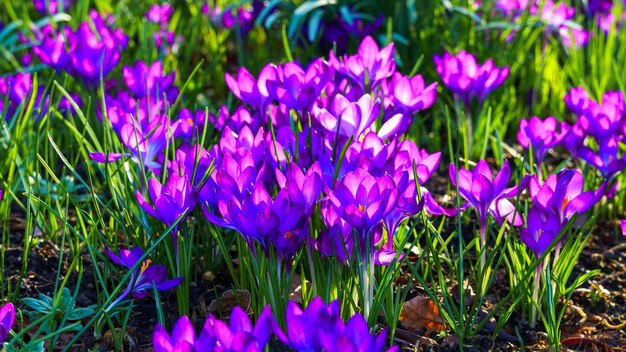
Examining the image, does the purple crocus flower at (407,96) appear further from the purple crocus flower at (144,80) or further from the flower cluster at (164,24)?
the flower cluster at (164,24)

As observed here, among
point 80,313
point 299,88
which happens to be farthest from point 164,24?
point 80,313

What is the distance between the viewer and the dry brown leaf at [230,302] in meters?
1.77

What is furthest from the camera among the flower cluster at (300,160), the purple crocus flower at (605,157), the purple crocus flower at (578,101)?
the purple crocus flower at (578,101)

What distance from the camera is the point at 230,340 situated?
127cm

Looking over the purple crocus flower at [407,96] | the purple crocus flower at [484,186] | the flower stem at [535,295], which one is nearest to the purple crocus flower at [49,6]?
the purple crocus flower at [407,96]

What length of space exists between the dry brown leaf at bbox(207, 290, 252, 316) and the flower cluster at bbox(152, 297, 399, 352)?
434 millimetres

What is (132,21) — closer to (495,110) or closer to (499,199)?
(495,110)

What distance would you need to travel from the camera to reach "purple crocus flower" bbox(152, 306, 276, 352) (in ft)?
4.09

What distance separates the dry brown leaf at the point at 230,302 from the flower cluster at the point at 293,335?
43cm

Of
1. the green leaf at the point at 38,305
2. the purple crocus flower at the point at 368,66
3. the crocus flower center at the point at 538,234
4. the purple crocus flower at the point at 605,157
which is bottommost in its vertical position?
the green leaf at the point at 38,305

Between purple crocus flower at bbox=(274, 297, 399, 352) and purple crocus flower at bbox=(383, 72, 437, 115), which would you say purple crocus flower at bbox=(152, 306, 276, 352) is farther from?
purple crocus flower at bbox=(383, 72, 437, 115)

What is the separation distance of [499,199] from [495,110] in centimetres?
107

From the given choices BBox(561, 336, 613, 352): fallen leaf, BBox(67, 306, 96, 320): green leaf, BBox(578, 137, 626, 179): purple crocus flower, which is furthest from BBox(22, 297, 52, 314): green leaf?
BBox(578, 137, 626, 179): purple crocus flower

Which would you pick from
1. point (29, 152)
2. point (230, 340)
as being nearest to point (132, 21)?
point (29, 152)
